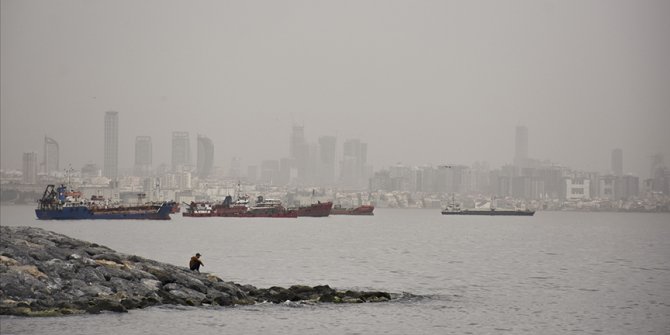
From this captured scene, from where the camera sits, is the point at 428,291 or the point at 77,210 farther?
the point at 77,210

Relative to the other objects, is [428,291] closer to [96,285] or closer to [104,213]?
[96,285]

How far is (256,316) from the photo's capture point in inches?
1478

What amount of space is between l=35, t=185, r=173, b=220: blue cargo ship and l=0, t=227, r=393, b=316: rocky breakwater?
383 ft

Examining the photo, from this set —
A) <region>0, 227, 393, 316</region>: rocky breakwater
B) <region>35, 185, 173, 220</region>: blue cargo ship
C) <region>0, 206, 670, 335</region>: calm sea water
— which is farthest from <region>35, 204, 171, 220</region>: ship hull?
<region>0, 227, 393, 316</region>: rocky breakwater

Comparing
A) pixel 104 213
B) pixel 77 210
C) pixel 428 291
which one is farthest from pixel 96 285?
pixel 104 213

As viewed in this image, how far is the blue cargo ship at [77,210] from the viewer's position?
161000 millimetres

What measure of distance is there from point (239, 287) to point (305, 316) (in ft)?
23.3

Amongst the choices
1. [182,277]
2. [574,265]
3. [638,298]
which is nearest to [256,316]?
[182,277]

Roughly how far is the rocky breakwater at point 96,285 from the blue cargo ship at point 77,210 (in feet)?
383

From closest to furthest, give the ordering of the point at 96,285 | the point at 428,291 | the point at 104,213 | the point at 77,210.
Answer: the point at 96,285, the point at 428,291, the point at 77,210, the point at 104,213

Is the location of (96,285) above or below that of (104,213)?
above

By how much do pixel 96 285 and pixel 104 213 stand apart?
446 ft

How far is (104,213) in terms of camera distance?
169875 millimetres

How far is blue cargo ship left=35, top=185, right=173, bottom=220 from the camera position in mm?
161000
